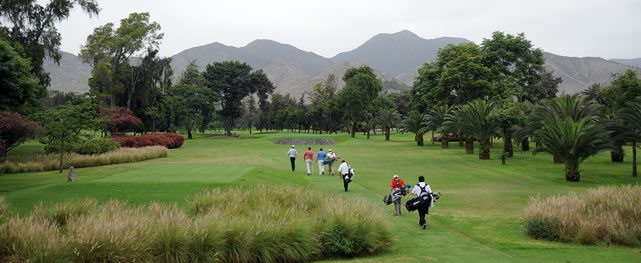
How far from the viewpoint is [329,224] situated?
491 inches

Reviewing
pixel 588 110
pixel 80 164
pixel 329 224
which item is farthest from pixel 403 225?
pixel 80 164

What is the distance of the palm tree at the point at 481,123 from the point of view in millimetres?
42562

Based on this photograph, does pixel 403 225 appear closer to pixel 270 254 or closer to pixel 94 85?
pixel 270 254

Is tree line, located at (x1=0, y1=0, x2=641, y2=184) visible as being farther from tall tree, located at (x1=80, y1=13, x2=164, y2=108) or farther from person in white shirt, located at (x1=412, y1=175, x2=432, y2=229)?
person in white shirt, located at (x1=412, y1=175, x2=432, y2=229)

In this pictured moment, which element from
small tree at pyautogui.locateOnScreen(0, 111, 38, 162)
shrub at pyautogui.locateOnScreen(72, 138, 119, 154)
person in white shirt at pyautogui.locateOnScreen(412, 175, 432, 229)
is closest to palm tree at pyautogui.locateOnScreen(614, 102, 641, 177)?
person in white shirt at pyautogui.locateOnScreen(412, 175, 432, 229)

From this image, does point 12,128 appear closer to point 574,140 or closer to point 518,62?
point 574,140

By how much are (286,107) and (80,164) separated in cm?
10571

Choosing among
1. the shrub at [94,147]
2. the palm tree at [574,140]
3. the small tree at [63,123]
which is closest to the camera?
the palm tree at [574,140]

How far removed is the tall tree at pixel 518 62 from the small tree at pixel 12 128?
5000 centimetres

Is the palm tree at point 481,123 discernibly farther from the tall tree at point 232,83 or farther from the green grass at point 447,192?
the tall tree at point 232,83

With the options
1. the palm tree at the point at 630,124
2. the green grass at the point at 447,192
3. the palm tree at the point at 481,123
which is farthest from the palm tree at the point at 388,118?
the palm tree at the point at 630,124

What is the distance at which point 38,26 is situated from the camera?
44.7m

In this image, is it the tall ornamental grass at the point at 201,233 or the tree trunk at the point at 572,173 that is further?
the tree trunk at the point at 572,173

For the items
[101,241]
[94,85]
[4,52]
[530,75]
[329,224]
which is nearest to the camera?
[101,241]
